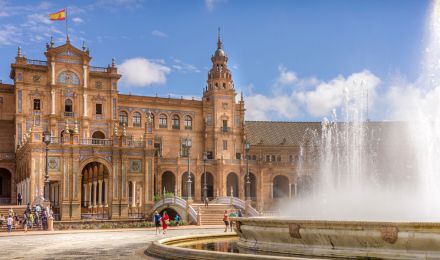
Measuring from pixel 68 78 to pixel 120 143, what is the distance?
592 inches

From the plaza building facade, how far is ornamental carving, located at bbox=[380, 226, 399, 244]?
98.8 feet

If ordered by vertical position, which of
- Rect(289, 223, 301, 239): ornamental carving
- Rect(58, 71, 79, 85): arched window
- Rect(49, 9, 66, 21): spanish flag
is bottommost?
Rect(289, 223, 301, 239): ornamental carving

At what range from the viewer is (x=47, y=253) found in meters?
21.3

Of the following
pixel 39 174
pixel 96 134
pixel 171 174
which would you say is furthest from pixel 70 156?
pixel 171 174

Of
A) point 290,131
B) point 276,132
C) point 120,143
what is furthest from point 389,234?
point 290,131

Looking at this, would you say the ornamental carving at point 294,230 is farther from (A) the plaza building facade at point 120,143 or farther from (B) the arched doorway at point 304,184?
(B) the arched doorway at point 304,184

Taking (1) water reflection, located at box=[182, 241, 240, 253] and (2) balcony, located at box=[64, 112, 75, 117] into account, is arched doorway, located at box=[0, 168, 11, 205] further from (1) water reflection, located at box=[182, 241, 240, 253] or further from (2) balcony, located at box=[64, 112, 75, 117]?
(1) water reflection, located at box=[182, 241, 240, 253]

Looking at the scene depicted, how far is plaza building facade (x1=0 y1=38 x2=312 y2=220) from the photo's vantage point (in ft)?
171

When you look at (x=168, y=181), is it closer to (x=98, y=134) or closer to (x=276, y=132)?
(x=98, y=134)

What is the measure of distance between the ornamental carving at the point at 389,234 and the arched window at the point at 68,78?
176 ft

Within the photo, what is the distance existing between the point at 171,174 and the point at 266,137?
56.0 feet

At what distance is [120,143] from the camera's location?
2114 inches

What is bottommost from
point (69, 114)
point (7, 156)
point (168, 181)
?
point (168, 181)

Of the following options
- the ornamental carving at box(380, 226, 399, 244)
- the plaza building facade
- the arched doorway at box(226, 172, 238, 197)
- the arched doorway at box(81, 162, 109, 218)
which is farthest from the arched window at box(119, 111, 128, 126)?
the ornamental carving at box(380, 226, 399, 244)
